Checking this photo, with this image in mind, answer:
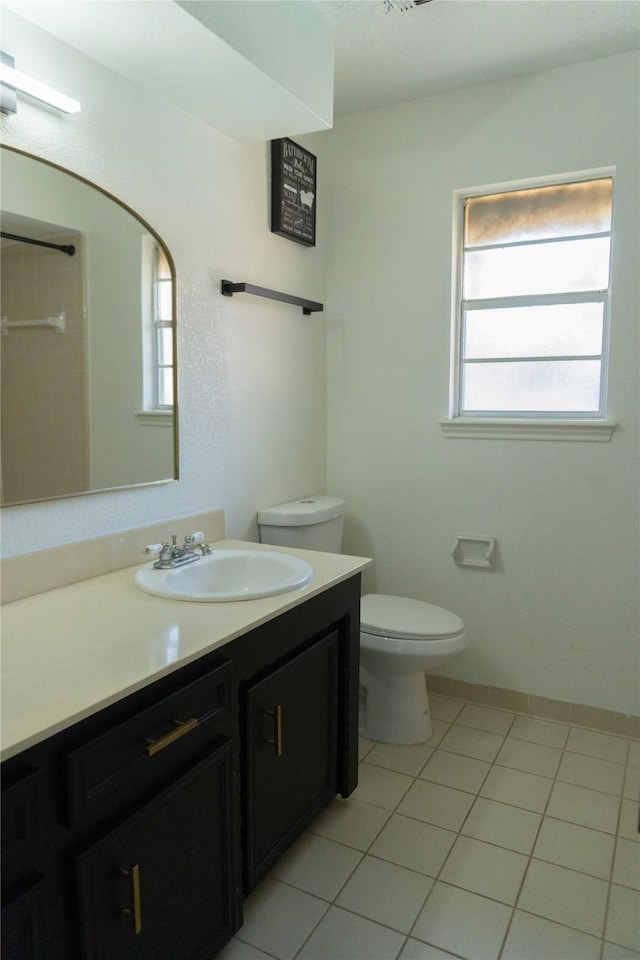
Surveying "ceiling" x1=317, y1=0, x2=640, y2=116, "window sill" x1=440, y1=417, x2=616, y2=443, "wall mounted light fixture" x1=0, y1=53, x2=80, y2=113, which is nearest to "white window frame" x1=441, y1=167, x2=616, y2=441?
"window sill" x1=440, y1=417, x2=616, y2=443

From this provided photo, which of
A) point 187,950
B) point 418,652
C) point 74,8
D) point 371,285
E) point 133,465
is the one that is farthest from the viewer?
point 371,285

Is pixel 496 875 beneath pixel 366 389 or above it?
beneath

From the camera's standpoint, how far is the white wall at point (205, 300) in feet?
5.41

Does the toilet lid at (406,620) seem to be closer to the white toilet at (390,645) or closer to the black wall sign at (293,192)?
the white toilet at (390,645)

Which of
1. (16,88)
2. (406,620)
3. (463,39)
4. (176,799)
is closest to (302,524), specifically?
(406,620)

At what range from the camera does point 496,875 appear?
5.94ft

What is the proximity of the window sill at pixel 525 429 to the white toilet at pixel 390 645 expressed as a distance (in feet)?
2.09

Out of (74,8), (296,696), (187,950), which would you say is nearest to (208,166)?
(74,8)

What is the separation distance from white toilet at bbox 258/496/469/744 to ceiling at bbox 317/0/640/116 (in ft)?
5.40

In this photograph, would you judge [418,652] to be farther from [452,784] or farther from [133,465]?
[133,465]

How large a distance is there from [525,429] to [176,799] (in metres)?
1.90

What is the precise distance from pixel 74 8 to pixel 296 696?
1.71 metres

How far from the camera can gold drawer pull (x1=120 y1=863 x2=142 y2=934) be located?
1.18 metres

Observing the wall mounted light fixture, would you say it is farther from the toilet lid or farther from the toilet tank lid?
the toilet lid
